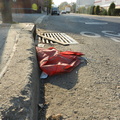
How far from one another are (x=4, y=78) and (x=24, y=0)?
26985 mm

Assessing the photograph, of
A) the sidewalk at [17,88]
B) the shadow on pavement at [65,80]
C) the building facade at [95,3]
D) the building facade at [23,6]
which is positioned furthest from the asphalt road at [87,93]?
the building facade at [95,3]

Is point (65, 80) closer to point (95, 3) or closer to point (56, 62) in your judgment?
point (56, 62)

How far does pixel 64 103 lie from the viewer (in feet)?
4.89

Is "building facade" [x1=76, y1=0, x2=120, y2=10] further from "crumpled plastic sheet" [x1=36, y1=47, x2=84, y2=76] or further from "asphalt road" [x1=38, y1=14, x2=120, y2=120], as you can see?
"asphalt road" [x1=38, y1=14, x2=120, y2=120]

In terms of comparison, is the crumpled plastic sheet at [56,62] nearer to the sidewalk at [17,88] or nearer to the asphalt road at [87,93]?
the asphalt road at [87,93]

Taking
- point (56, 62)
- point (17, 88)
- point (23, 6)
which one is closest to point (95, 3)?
point (23, 6)

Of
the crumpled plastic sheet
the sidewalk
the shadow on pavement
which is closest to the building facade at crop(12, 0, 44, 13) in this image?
the crumpled plastic sheet

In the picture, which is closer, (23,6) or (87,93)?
(87,93)

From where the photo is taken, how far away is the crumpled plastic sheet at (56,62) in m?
2.07

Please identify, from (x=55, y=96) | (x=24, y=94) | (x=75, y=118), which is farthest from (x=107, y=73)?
(x=24, y=94)

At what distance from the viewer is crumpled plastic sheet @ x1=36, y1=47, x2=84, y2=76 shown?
81.7 inches

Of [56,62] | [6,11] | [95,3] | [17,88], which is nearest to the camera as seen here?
[17,88]

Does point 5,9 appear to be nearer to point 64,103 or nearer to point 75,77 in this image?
point 75,77

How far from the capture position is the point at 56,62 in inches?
91.4
